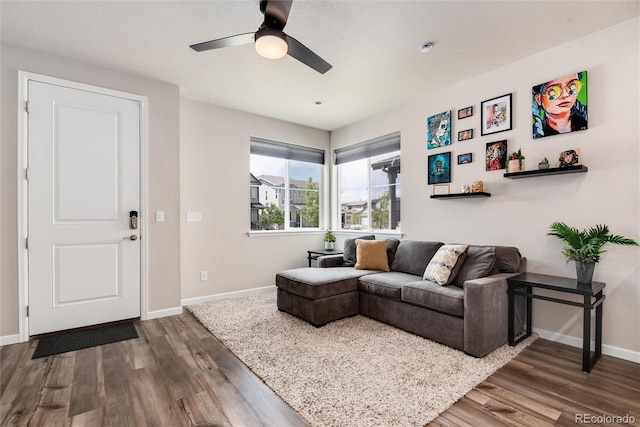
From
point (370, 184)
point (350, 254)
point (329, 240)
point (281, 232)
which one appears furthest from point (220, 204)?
point (370, 184)

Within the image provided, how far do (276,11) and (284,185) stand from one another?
3.20 meters

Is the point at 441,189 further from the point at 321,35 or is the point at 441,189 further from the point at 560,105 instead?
the point at 321,35

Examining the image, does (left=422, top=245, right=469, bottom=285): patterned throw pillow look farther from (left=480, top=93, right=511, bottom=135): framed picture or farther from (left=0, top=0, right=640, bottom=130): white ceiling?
(left=0, top=0, right=640, bottom=130): white ceiling

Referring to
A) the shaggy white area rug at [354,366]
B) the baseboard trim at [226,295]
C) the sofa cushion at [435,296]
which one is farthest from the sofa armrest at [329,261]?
the sofa cushion at [435,296]

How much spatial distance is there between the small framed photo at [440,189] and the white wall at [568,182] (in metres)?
0.10

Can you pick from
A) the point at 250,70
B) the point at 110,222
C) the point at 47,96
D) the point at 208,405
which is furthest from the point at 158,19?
the point at 208,405

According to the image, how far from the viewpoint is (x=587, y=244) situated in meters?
2.35

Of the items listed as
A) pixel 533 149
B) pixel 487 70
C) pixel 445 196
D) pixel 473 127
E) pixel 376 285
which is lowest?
pixel 376 285

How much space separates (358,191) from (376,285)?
2127 millimetres

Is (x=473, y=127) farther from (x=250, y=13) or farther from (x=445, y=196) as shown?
(x=250, y=13)

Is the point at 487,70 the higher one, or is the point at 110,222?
the point at 487,70

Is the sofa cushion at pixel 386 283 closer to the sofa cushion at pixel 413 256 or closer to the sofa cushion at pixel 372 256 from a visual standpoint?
the sofa cushion at pixel 413 256

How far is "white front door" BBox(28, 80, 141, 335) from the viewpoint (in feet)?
9.27

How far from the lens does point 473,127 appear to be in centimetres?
335
